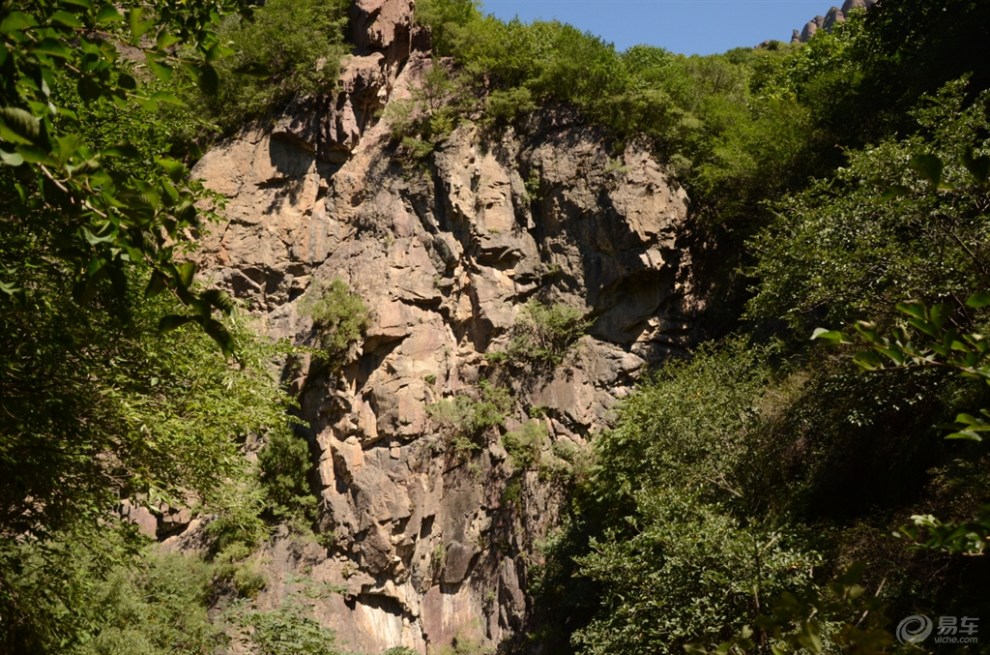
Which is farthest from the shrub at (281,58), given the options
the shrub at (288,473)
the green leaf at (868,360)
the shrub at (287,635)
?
the green leaf at (868,360)

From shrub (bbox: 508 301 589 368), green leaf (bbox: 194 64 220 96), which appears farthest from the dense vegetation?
shrub (bbox: 508 301 589 368)

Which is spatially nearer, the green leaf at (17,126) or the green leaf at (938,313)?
the green leaf at (17,126)

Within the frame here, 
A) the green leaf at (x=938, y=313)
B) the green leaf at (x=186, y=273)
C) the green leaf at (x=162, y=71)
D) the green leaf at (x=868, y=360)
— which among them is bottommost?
the green leaf at (x=868, y=360)

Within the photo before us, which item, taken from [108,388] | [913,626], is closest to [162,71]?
[108,388]

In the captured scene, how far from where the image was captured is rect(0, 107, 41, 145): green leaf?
1.77m

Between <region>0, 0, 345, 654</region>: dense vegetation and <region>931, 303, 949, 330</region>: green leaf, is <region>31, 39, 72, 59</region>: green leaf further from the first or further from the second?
<region>931, 303, 949, 330</region>: green leaf

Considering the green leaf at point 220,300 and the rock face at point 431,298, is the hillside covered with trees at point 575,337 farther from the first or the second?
the rock face at point 431,298

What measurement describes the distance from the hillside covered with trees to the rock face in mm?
421

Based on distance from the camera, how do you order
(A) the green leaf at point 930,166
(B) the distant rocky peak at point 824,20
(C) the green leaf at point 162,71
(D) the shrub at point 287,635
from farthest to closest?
(B) the distant rocky peak at point 824,20 → (D) the shrub at point 287,635 → (C) the green leaf at point 162,71 → (A) the green leaf at point 930,166

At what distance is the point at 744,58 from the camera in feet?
113

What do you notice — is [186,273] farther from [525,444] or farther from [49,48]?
[525,444]

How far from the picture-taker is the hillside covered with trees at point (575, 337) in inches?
86.5
